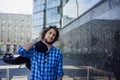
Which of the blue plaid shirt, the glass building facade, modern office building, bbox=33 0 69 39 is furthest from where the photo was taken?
the glass building facade

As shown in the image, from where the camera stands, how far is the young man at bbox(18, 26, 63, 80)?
3299 millimetres

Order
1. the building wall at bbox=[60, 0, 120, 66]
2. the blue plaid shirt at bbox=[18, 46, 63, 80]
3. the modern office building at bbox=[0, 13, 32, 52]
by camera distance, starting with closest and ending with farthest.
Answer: the blue plaid shirt at bbox=[18, 46, 63, 80] → the building wall at bbox=[60, 0, 120, 66] → the modern office building at bbox=[0, 13, 32, 52]

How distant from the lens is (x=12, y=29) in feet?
323

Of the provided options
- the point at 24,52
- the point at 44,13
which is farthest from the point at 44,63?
the point at 44,13

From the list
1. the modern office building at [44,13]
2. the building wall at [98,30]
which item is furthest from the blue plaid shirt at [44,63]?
the modern office building at [44,13]

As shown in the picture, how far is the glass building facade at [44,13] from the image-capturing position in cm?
4612

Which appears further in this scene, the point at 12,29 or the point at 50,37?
the point at 12,29

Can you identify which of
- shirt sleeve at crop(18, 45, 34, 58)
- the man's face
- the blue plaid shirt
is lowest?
the blue plaid shirt

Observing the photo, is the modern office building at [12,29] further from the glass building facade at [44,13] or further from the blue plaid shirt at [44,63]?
the blue plaid shirt at [44,63]

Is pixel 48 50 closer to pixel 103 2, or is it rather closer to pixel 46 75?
pixel 46 75

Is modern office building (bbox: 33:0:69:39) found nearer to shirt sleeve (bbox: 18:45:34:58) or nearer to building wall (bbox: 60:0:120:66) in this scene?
building wall (bbox: 60:0:120:66)

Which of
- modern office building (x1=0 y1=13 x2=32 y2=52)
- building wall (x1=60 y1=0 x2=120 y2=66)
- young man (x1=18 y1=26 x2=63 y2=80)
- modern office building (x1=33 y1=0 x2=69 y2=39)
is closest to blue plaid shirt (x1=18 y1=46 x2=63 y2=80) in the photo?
young man (x1=18 y1=26 x2=63 y2=80)

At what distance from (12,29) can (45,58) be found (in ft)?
316

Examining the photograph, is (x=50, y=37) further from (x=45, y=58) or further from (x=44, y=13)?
(x=44, y=13)
